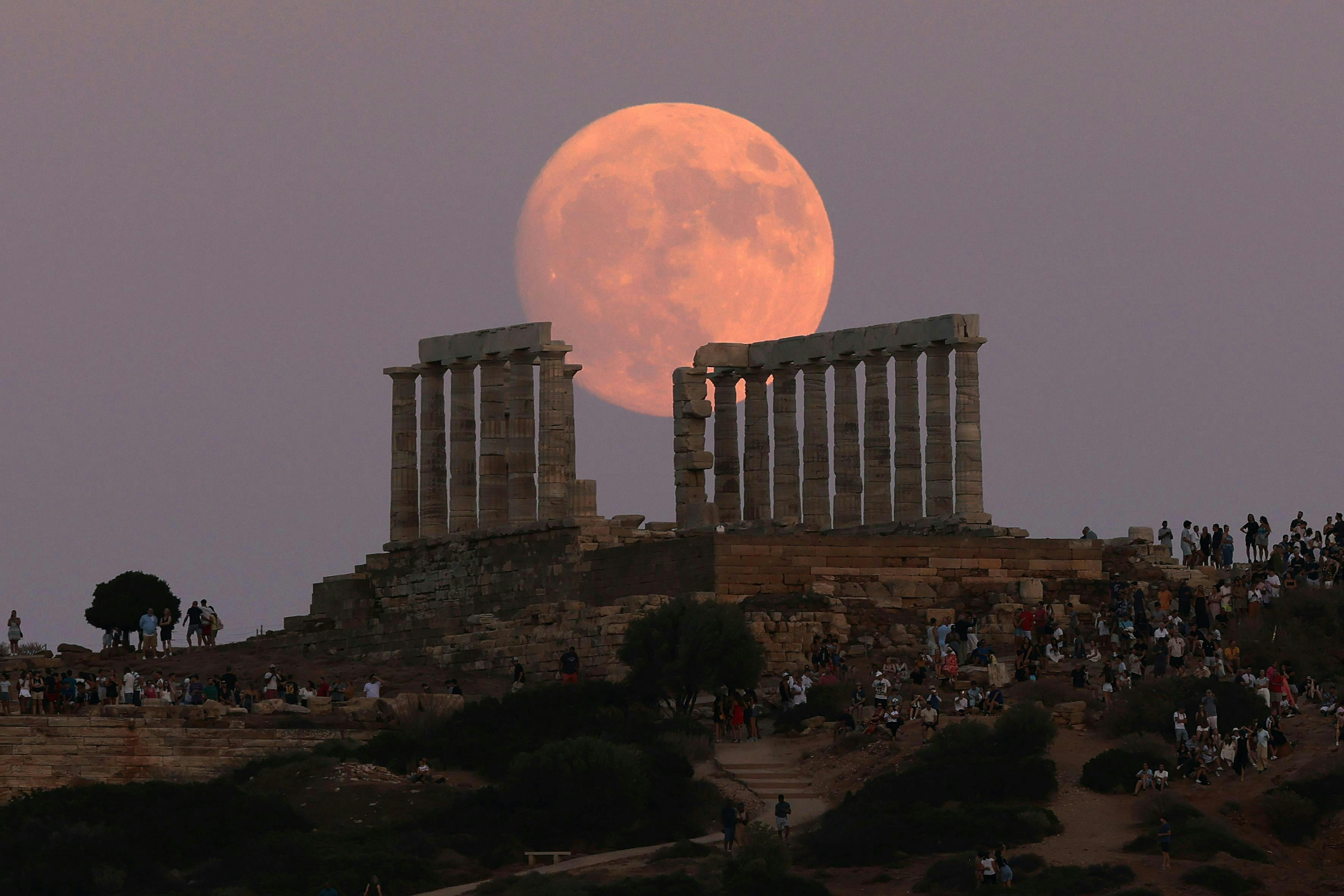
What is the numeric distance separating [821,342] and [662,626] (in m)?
20.8

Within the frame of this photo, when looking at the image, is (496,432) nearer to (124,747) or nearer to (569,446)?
(569,446)

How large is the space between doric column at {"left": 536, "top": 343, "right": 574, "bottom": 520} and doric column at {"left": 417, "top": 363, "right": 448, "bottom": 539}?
14.1ft

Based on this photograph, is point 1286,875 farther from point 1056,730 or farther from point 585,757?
point 585,757

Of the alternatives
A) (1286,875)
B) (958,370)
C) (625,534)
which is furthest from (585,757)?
(958,370)

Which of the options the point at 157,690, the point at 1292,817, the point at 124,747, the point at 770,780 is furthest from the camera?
the point at 157,690

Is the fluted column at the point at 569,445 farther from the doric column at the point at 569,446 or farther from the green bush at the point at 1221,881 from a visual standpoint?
the green bush at the point at 1221,881

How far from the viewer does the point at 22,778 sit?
66062 millimetres

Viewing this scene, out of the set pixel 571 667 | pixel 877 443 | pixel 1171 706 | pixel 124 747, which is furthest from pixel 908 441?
pixel 124 747

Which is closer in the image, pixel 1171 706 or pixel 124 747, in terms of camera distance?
pixel 1171 706

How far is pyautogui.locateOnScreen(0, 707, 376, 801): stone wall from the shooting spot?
6625 centimetres

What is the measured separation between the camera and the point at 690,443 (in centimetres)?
8906

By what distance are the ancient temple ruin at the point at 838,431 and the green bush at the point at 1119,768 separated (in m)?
22.4

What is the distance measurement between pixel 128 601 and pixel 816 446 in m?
20.3

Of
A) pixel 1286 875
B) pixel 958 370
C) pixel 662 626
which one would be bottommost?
pixel 1286 875
